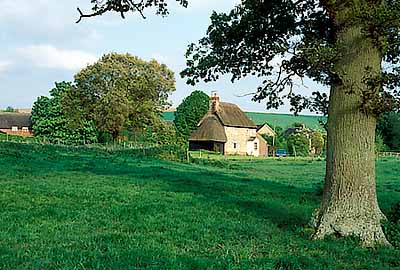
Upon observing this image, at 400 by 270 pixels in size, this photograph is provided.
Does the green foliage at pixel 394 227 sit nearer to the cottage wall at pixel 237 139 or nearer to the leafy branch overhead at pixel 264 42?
the leafy branch overhead at pixel 264 42

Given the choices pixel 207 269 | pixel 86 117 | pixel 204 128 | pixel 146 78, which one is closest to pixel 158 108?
pixel 146 78

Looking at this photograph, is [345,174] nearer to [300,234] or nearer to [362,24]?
[300,234]

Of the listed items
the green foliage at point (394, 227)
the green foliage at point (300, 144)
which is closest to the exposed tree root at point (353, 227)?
the green foliage at point (394, 227)

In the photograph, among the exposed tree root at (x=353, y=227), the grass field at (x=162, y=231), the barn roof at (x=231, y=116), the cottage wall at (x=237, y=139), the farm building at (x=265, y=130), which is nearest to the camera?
the grass field at (x=162, y=231)

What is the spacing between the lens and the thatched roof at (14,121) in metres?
100

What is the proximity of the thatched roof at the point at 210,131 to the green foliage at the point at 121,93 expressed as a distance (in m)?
16.2

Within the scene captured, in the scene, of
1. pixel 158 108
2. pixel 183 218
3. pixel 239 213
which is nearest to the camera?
pixel 183 218

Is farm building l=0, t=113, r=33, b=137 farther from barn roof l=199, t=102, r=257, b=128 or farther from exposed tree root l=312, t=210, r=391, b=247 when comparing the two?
exposed tree root l=312, t=210, r=391, b=247

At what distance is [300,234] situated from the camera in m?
9.88

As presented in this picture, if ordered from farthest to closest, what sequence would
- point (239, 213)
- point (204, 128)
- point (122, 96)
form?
point (204, 128) < point (122, 96) < point (239, 213)

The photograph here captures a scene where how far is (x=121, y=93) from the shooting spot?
2176 inches

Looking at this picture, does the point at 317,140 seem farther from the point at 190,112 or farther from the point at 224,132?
the point at 190,112

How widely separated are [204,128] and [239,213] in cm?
6374

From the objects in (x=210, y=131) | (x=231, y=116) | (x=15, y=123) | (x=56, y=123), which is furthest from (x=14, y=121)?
(x=231, y=116)
